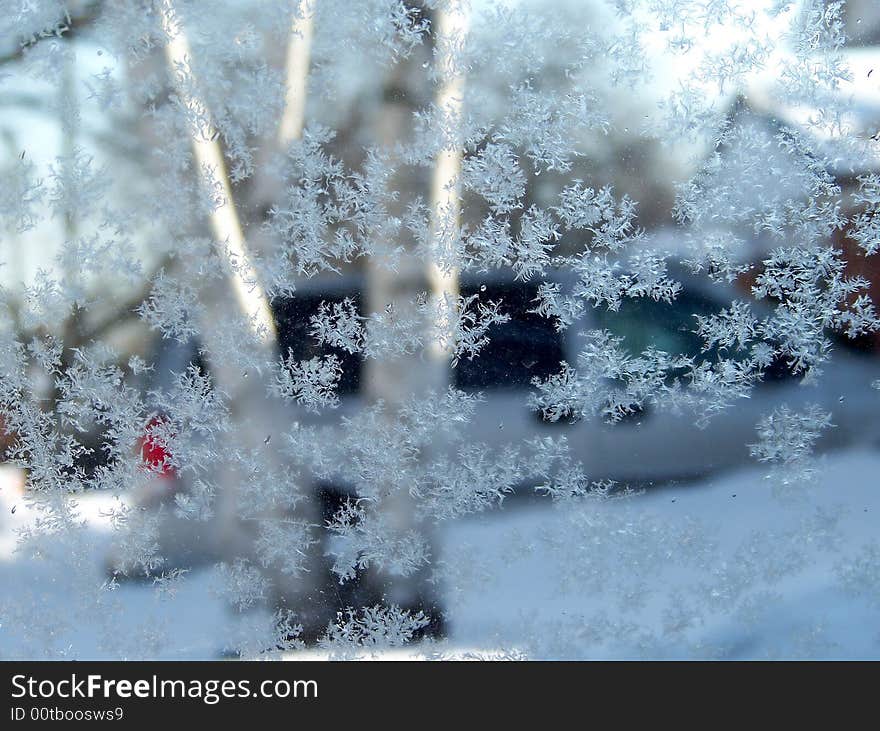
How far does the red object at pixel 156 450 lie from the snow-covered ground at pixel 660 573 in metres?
0.09

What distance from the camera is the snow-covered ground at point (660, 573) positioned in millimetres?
831

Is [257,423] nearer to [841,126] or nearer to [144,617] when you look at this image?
[144,617]

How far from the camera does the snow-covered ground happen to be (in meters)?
0.83

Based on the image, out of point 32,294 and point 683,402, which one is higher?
point 32,294

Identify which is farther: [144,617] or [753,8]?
[144,617]

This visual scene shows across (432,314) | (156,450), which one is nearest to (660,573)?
(432,314)

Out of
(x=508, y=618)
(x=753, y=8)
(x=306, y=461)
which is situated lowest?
(x=508, y=618)

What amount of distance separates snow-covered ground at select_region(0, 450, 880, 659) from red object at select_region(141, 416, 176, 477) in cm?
9

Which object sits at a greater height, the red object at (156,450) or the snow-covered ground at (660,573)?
the red object at (156,450)

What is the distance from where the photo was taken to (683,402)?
82cm

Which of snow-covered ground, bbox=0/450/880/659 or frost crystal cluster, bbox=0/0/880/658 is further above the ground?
frost crystal cluster, bbox=0/0/880/658

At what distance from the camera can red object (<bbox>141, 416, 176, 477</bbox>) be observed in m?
0.87

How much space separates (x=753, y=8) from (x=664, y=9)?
102 millimetres
